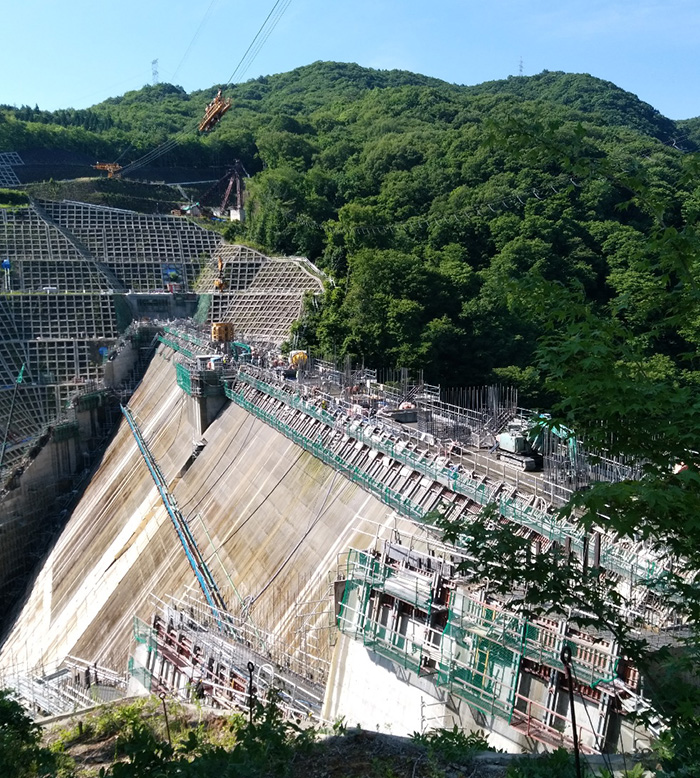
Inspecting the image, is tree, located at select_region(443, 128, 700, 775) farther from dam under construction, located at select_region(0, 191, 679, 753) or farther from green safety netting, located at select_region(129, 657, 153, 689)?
green safety netting, located at select_region(129, 657, 153, 689)

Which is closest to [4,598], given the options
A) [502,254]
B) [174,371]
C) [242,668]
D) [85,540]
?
[85,540]

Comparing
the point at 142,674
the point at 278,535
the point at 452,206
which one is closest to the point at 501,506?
the point at 278,535

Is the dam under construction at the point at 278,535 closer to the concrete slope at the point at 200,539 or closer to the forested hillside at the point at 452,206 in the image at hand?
the concrete slope at the point at 200,539

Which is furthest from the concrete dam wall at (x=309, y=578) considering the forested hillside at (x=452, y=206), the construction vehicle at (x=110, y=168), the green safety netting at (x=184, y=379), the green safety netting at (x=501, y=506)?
the construction vehicle at (x=110, y=168)

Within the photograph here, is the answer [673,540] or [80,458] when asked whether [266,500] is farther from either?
[80,458]

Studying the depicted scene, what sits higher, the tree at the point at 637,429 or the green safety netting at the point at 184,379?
the green safety netting at the point at 184,379

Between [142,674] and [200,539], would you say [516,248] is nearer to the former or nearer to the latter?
[200,539]
